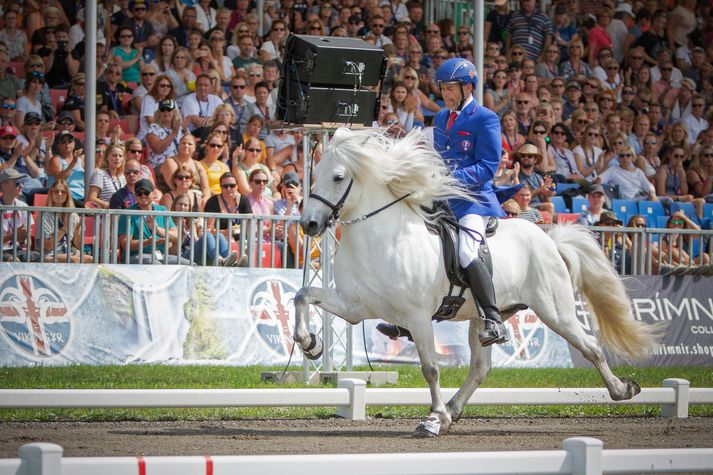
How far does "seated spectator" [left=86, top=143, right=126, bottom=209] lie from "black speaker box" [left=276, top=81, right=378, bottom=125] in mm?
3496

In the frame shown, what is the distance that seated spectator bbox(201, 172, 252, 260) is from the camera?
1334 cm

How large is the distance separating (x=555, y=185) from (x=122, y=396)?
1024 cm

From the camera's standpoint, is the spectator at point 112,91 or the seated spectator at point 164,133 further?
the spectator at point 112,91

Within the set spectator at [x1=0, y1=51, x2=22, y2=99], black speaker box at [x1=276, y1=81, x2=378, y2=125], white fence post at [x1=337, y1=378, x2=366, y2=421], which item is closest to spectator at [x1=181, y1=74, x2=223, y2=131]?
spectator at [x1=0, y1=51, x2=22, y2=99]

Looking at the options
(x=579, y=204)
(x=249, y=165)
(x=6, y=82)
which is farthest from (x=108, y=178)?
(x=579, y=204)

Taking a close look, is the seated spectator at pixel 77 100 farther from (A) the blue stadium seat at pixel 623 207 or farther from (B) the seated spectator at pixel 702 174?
(B) the seated spectator at pixel 702 174

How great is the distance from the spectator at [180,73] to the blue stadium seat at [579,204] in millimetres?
6059

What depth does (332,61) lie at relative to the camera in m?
11.0

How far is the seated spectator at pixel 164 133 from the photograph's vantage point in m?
15.5

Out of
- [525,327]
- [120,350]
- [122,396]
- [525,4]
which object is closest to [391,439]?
[122,396]

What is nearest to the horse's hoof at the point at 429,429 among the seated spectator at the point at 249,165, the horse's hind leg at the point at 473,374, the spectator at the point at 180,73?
the horse's hind leg at the point at 473,374

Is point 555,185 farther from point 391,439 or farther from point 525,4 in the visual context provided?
point 391,439

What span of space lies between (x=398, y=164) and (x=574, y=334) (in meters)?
2.19

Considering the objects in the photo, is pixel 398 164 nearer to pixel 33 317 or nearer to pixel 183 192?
pixel 33 317
